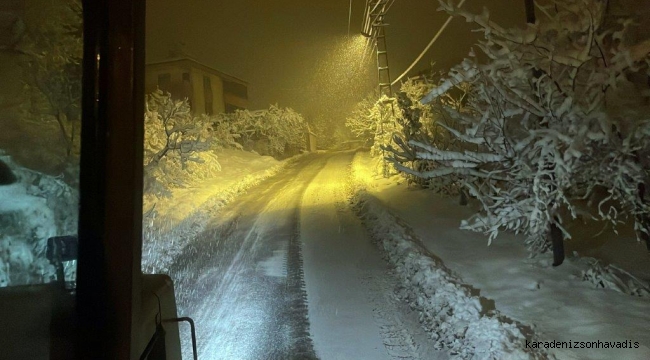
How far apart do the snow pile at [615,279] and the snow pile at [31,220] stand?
6.63 m

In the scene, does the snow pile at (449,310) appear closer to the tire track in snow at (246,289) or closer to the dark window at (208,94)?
the tire track in snow at (246,289)

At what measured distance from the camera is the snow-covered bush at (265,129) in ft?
125

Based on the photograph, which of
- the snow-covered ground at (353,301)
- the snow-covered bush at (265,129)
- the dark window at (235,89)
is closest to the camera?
the snow-covered ground at (353,301)

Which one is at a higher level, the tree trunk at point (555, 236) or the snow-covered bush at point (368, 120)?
the snow-covered bush at point (368, 120)

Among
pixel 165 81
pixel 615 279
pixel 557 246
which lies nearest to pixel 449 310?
pixel 615 279

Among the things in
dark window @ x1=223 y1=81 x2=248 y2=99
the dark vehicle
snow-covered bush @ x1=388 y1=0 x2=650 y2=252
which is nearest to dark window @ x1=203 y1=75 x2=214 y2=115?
dark window @ x1=223 y1=81 x2=248 y2=99

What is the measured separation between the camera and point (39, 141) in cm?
207

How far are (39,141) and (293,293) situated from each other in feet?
19.9

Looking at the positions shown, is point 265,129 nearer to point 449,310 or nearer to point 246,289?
point 246,289

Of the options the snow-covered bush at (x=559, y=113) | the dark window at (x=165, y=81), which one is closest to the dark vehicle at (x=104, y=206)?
the snow-covered bush at (x=559, y=113)

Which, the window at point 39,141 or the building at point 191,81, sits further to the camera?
the building at point 191,81

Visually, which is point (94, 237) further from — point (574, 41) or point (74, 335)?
point (574, 41)

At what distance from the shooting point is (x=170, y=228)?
13719mm

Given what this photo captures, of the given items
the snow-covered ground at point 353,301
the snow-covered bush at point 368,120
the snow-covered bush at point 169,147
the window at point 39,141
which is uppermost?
the snow-covered bush at point 368,120
